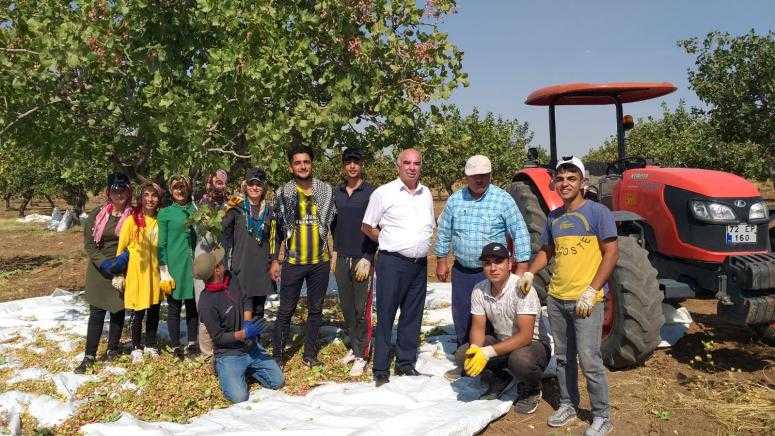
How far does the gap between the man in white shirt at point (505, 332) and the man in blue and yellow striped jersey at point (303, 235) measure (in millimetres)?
1471

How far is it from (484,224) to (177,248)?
2.91 m

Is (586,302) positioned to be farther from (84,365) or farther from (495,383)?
(84,365)

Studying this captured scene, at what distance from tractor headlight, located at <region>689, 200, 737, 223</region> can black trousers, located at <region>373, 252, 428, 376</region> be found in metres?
2.41

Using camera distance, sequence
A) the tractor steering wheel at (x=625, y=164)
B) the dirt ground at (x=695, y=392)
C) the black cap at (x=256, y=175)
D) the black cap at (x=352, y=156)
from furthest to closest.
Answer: the tractor steering wheel at (x=625, y=164) → the black cap at (x=256, y=175) → the black cap at (x=352, y=156) → the dirt ground at (x=695, y=392)

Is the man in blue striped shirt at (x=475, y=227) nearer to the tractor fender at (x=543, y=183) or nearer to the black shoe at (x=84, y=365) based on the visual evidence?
the tractor fender at (x=543, y=183)

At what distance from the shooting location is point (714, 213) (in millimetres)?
4711

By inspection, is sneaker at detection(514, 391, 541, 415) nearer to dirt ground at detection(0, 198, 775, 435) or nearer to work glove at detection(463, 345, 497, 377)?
dirt ground at detection(0, 198, 775, 435)

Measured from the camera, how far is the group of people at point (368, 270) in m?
3.62

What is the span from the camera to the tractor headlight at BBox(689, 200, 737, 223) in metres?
4.69

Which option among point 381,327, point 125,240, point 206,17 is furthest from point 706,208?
point 125,240

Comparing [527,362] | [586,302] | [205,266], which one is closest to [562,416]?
[527,362]

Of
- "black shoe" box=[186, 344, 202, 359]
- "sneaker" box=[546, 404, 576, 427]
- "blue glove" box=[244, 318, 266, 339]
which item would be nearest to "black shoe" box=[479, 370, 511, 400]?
"sneaker" box=[546, 404, 576, 427]

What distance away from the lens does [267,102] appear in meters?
4.55

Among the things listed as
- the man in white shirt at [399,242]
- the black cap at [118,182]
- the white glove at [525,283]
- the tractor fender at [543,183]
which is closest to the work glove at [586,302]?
the white glove at [525,283]
